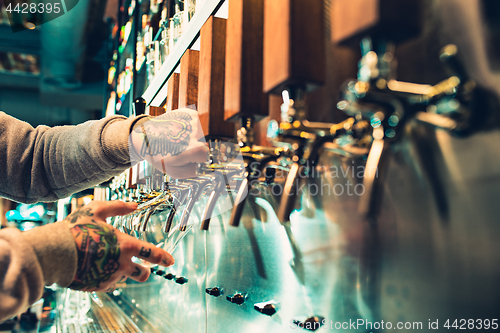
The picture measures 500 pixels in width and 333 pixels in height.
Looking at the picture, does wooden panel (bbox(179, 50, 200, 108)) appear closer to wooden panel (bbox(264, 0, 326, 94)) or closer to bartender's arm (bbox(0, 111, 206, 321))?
bartender's arm (bbox(0, 111, 206, 321))

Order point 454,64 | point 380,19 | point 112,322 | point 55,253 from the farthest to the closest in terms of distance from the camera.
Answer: point 112,322, point 55,253, point 454,64, point 380,19

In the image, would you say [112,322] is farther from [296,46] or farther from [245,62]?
[296,46]

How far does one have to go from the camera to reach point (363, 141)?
53 centimetres

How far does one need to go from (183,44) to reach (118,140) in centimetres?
78

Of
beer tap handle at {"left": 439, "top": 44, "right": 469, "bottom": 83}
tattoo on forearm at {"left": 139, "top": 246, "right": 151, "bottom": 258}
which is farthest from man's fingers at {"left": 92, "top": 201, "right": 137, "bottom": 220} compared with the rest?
beer tap handle at {"left": 439, "top": 44, "right": 469, "bottom": 83}

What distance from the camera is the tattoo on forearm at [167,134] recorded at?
923mm

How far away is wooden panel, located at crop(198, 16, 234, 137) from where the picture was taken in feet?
2.98

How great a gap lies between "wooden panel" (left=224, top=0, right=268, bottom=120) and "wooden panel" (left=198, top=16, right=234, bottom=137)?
122mm

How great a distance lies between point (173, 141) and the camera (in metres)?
0.92

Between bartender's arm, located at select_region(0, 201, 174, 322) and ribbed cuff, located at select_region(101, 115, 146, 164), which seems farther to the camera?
ribbed cuff, located at select_region(101, 115, 146, 164)

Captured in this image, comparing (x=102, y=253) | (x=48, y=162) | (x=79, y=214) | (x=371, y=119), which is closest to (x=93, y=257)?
(x=102, y=253)

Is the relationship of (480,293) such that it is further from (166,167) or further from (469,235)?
(166,167)

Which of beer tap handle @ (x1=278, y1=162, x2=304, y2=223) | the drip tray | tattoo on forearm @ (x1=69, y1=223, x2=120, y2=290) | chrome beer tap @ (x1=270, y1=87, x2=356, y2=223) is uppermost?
chrome beer tap @ (x1=270, y1=87, x2=356, y2=223)

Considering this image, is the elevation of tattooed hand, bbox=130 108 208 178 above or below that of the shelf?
below
